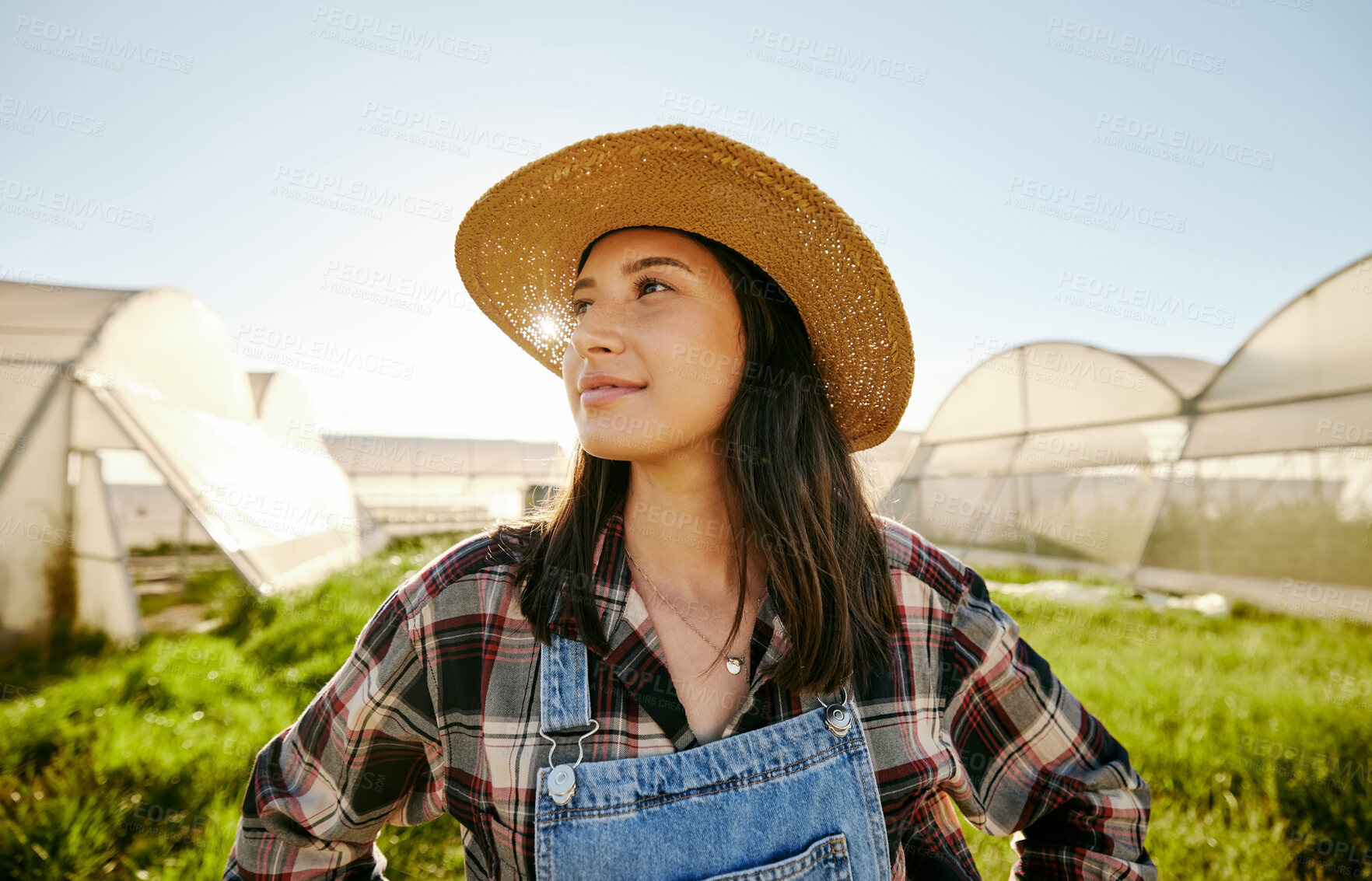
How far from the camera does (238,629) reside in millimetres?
5051

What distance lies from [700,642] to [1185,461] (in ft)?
27.5

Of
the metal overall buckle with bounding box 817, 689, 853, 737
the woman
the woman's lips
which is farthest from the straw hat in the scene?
the metal overall buckle with bounding box 817, 689, 853, 737

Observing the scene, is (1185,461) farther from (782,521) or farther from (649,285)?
(649,285)

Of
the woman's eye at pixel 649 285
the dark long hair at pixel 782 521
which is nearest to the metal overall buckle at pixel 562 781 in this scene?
the dark long hair at pixel 782 521

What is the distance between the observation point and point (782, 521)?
145 cm

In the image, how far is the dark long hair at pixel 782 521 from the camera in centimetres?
127

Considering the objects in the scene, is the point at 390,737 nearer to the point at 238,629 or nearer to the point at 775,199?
the point at 775,199

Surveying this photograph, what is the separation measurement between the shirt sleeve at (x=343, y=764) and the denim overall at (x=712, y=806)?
27cm

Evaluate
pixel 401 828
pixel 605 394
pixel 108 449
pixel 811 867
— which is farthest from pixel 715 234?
A: pixel 108 449

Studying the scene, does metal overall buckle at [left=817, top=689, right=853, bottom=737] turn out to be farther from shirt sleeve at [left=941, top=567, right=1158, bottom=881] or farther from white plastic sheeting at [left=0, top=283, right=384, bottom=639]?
white plastic sheeting at [left=0, top=283, right=384, bottom=639]

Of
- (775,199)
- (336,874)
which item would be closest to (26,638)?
(336,874)

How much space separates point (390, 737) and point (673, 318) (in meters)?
0.95

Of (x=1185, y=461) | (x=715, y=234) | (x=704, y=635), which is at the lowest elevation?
(x=704, y=635)

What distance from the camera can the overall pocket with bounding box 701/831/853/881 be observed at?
3.50 feet
